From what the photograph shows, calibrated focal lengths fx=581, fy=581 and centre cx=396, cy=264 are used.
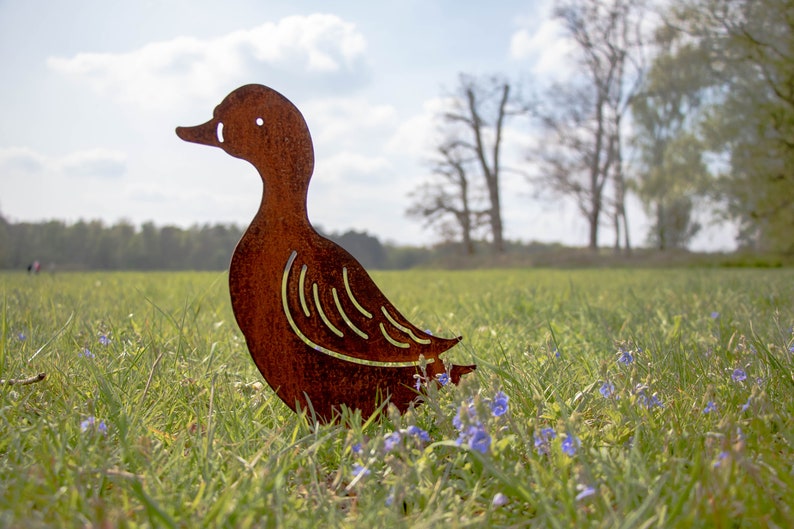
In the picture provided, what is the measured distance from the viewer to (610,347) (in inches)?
114

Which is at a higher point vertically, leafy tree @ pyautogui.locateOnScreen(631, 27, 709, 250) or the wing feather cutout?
leafy tree @ pyautogui.locateOnScreen(631, 27, 709, 250)

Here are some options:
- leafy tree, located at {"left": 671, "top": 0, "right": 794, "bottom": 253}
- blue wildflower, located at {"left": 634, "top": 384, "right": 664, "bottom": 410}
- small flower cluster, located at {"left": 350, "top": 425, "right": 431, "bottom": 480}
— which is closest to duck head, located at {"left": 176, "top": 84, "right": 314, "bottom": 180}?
small flower cluster, located at {"left": 350, "top": 425, "right": 431, "bottom": 480}

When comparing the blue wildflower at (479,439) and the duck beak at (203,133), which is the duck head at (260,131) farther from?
the blue wildflower at (479,439)

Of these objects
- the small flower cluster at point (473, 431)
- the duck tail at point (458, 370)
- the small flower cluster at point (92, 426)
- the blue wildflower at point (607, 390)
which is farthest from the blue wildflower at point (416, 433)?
the small flower cluster at point (92, 426)

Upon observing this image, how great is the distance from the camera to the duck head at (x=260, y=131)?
6.02 ft

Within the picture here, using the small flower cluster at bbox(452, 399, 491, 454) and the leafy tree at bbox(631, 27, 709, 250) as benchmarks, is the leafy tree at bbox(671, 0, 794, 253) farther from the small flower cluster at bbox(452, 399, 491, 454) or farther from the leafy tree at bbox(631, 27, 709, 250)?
the small flower cluster at bbox(452, 399, 491, 454)

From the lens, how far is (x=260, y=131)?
184 cm

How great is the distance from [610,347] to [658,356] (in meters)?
0.46

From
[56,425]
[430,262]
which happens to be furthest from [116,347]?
[430,262]

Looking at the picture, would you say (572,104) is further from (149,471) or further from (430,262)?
(149,471)

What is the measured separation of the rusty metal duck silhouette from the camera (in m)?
1.83

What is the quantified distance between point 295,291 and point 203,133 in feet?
1.92

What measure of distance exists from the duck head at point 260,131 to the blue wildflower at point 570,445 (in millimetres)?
1111

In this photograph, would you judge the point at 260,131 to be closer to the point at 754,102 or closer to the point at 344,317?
the point at 344,317
